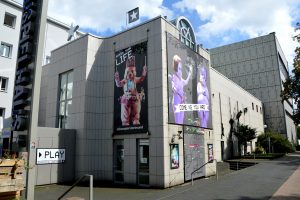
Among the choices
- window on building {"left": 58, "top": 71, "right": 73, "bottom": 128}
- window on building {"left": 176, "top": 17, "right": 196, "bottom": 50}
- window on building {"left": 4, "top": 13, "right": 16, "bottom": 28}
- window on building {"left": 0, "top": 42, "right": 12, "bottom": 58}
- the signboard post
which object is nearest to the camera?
the signboard post

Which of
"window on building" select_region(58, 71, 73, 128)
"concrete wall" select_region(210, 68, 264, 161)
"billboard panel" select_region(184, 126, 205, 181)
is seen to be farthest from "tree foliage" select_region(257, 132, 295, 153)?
"window on building" select_region(58, 71, 73, 128)

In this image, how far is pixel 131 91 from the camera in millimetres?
17203

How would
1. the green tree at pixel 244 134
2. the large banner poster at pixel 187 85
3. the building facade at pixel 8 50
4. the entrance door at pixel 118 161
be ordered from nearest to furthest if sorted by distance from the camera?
the large banner poster at pixel 187 85
the entrance door at pixel 118 161
the building facade at pixel 8 50
the green tree at pixel 244 134

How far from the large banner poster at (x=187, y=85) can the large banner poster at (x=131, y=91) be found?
1521mm

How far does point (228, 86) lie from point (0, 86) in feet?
74.8

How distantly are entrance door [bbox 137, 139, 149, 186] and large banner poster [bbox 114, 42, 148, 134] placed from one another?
2.44 feet

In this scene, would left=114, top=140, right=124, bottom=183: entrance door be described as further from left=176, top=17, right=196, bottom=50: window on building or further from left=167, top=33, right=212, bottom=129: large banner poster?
left=176, top=17, right=196, bottom=50: window on building

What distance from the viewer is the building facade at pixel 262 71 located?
1987 inches

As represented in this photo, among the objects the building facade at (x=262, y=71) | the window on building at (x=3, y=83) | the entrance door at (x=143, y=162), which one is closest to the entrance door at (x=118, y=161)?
the entrance door at (x=143, y=162)

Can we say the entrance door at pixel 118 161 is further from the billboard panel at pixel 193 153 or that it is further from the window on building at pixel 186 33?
the window on building at pixel 186 33

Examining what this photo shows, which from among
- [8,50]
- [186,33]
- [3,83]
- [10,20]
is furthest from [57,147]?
[10,20]

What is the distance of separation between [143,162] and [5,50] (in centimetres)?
1944

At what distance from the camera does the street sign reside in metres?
15.9

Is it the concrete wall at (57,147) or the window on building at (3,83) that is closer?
the concrete wall at (57,147)
